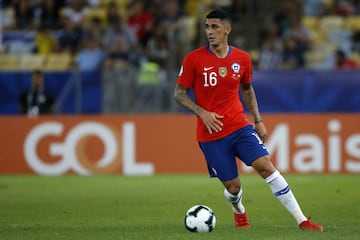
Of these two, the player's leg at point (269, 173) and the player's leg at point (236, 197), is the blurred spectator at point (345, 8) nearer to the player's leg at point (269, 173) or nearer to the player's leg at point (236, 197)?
the player's leg at point (236, 197)

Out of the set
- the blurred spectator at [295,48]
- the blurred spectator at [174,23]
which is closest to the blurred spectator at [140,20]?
the blurred spectator at [174,23]

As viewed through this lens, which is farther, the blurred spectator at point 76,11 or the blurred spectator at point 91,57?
the blurred spectator at point 76,11

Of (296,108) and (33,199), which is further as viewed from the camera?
(296,108)

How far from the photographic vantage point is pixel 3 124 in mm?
21422

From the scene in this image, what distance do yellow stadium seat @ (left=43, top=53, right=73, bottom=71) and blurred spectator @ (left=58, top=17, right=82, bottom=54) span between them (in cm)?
32

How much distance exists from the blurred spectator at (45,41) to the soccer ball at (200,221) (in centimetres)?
1514

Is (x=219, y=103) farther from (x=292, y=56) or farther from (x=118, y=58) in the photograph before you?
(x=118, y=58)

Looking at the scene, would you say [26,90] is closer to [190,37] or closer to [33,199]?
[190,37]

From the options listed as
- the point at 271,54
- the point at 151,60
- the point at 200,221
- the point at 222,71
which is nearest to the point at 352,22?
the point at 271,54

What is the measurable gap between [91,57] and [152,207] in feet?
33.8

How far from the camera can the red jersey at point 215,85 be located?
10758mm

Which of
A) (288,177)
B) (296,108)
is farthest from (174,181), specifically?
(296,108)

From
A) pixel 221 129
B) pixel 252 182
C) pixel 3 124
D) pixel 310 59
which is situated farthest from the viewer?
pixel 310 59

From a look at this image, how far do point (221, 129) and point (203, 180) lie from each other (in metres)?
8.84
